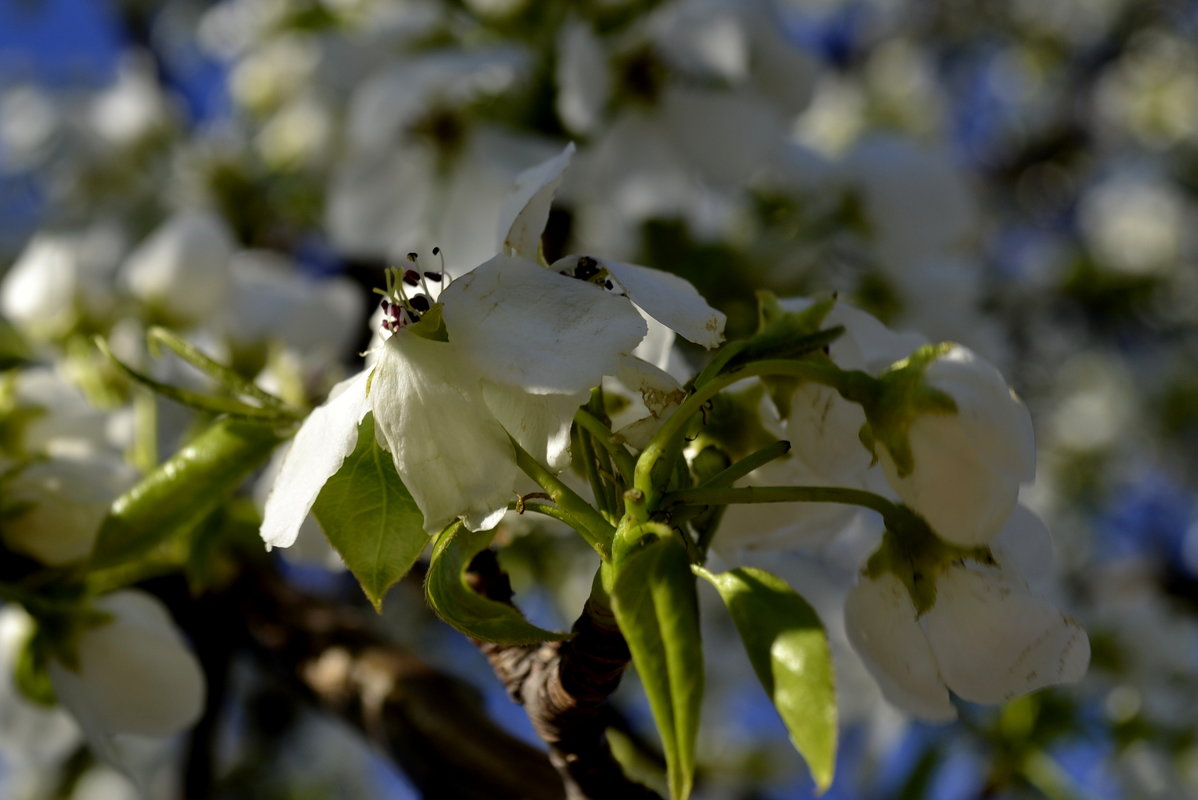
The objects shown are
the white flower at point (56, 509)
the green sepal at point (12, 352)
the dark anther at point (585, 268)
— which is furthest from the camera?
the green sepal at point (12, 352)

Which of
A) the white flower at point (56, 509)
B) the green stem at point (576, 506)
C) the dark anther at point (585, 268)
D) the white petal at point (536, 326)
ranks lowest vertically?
the white flower at point (56, 509)

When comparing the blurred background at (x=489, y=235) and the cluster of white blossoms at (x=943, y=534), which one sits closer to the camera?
the cluster of white blossoms at (x=943, y=534)

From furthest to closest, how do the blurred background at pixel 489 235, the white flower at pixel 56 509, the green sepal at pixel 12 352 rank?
the blurred background at pixel 489 235
the green sepal at pixel 12 352
the white flower at pixel 56 509

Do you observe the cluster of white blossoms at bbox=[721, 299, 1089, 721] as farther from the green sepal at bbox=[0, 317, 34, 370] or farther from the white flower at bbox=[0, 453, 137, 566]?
the green sepal at bbox=[0, 317, 34, 370]

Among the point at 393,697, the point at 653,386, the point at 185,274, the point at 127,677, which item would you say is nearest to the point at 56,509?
the point at 127,677

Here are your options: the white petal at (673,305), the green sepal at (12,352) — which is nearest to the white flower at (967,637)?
the white petal at (673,305)

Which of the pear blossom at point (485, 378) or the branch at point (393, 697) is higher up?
the pear blossom at point (485, 378)

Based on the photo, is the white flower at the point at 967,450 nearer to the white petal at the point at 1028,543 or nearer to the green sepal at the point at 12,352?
the white petal at the point at 1028,543
